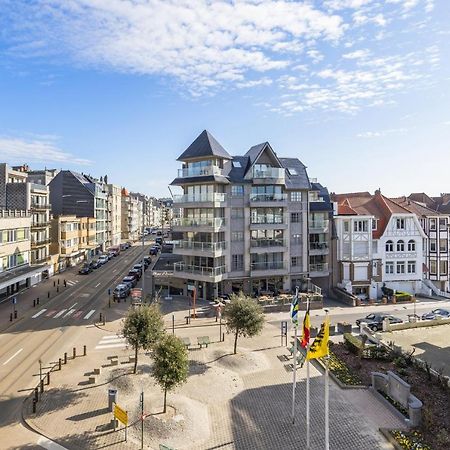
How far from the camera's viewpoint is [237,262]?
145 ft

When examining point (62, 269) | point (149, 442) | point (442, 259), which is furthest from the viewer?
point (62, 269)

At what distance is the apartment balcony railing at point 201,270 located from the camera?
41781 millimetres

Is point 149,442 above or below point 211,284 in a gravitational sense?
below

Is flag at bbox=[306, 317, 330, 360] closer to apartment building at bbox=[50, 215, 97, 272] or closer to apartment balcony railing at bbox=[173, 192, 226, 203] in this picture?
apartment balcony railing at bbox=[173, 192, 226, 203]

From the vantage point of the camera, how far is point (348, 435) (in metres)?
17.2

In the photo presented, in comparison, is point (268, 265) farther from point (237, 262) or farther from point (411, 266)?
point (411, 266)

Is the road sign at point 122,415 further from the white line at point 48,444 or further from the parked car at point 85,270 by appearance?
the parked car at point 85,270

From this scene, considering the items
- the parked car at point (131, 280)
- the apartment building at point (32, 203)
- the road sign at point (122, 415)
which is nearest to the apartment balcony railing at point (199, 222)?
the parked car at point (131, 280)

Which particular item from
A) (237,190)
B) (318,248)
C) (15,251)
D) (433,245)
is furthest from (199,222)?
(433,245)

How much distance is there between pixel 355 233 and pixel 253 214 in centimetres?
1359

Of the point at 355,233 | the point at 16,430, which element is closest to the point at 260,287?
the point at 355,233

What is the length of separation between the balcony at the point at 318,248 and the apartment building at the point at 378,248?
212 centimetres

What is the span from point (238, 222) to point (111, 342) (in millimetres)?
20218

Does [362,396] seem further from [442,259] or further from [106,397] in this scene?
[442,259]
